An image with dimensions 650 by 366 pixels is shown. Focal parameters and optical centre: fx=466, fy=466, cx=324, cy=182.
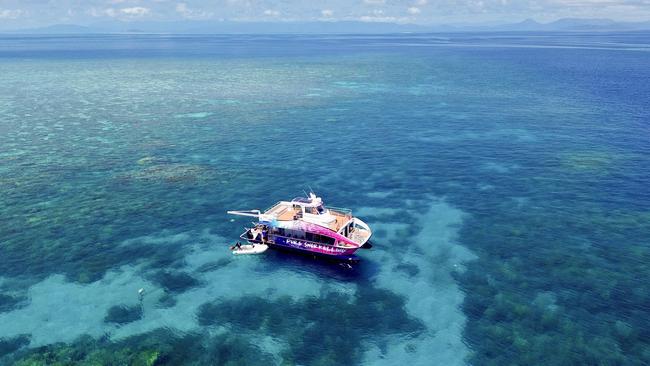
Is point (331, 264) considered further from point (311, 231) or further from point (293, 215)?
point (293, 215)

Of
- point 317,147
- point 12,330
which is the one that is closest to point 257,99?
point 317,147

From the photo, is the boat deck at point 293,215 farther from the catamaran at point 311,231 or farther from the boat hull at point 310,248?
the boat hull at point 310,248

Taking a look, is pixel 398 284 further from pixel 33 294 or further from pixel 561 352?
pixel 33 294

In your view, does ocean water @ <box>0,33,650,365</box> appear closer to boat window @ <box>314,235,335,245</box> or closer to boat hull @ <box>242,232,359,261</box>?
boat hull @ <box>242,232,359,261</box>

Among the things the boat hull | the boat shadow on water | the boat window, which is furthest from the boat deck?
the boat shadow on water

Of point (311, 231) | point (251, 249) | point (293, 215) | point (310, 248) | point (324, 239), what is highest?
point (293, 215)

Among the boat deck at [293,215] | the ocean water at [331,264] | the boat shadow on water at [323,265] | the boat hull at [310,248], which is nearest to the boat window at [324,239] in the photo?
the boat hull at [310,248]

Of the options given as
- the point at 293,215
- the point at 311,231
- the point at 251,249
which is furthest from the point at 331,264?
the point at 251,249
